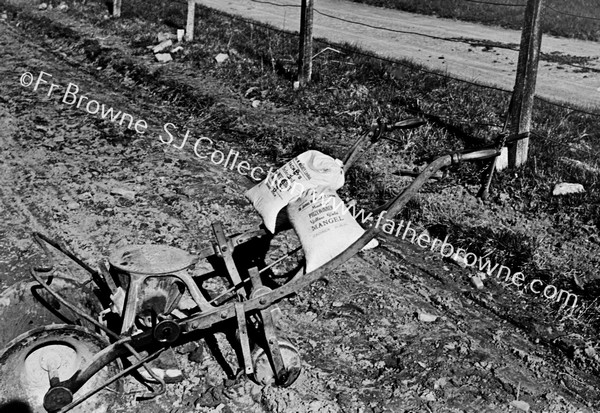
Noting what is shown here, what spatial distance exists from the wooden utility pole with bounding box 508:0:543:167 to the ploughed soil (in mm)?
1787

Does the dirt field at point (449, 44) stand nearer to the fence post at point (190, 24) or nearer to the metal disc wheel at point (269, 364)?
the fence post at point (190, 24)

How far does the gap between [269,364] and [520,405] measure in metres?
1.47

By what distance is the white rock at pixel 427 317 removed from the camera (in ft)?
15.5

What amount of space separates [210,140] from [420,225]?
281 cm

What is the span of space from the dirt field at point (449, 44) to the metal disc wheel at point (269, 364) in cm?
707

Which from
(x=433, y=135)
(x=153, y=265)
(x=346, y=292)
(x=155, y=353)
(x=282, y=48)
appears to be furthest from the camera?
(x=282, y=48)

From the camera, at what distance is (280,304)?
491 centimetres

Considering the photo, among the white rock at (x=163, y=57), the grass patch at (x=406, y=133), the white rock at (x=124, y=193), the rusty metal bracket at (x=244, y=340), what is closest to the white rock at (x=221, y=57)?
the grass patch at (x=406, y=133)

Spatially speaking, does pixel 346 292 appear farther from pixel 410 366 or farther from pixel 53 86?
pixel 53 86

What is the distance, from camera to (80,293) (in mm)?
4133

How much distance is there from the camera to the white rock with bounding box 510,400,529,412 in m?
3.97

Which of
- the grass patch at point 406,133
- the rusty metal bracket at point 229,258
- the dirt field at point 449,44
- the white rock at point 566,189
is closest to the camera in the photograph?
the rusty metal bracket at point 229,258

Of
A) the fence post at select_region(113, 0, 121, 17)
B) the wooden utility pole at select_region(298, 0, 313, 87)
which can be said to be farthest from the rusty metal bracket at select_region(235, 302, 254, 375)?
the fence post at select_region(113, 0, 121, 17)

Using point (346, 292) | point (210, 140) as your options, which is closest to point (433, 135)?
point (210, 140)
